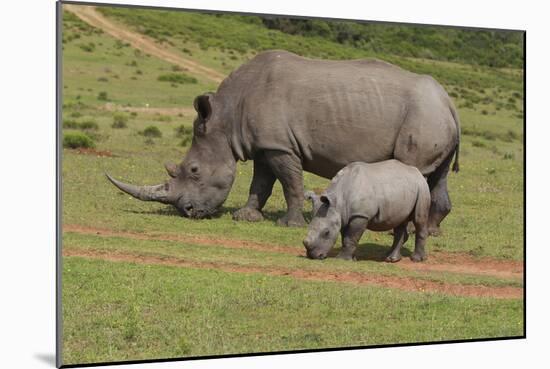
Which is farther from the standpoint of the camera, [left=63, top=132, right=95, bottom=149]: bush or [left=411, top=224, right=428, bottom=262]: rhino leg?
[left=63, top=132, right=95, bottom=149]: bush

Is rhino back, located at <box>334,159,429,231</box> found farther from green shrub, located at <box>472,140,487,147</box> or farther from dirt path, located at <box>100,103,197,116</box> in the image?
dirt path, located at <box>100,103,197,116</box>

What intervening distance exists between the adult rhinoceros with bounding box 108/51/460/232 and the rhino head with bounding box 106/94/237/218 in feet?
0.05

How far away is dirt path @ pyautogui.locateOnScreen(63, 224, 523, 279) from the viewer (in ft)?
44.8

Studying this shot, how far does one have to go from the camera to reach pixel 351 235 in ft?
43.4

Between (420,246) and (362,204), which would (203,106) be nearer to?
(362,204)

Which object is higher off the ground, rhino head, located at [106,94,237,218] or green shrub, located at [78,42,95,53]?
green shrub, located at [78,42,95,53]

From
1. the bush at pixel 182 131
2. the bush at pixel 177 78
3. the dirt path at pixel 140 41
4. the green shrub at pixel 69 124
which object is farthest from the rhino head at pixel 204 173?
the bush at pixel 177 78

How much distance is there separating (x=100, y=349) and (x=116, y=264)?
1.63m

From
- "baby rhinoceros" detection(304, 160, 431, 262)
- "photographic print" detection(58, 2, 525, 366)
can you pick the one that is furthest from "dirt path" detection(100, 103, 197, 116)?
"baby rhinoceros" detection(304, 160, 431, 262)

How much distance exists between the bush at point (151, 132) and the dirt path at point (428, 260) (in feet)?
21.3

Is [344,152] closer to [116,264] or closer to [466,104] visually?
[116,264]

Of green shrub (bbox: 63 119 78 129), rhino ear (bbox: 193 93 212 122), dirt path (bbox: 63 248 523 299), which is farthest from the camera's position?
green shrub (bbox: 63 119 78 129)

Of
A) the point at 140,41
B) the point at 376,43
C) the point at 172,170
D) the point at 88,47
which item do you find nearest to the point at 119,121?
the point at 88,47

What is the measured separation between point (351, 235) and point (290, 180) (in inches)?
76.6
